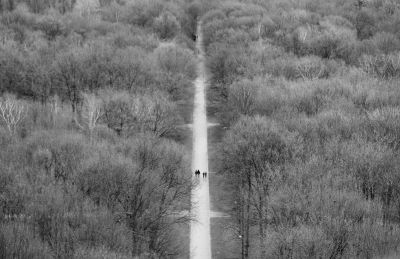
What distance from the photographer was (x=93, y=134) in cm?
4650

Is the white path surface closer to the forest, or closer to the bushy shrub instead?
the forest

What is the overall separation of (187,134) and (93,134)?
1440 centimetres

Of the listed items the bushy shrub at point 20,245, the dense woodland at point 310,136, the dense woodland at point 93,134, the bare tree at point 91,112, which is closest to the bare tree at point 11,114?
the dense woodland at point 93,134

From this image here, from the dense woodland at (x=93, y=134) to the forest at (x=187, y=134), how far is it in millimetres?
138

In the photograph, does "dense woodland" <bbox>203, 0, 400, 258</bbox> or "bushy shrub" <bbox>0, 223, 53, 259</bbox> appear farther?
"dense woodland" <bbox>203, 0, 400, 258</bbox>

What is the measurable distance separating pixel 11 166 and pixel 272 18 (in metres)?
55.9

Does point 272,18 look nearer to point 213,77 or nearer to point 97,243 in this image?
point 213,77

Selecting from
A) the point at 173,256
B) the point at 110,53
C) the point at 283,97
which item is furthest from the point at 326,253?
the point at 110,53

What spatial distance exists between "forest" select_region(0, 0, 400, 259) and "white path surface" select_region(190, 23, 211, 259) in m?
0.83

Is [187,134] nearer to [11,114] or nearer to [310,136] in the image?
[11,114]

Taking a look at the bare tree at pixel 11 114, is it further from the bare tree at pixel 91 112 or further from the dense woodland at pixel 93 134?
the bare tree at pixel 91 112

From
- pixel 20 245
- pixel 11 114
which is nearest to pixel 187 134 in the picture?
pixel 11 114

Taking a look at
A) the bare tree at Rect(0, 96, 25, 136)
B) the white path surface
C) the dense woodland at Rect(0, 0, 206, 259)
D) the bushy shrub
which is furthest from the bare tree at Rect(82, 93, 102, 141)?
the bushy shrub

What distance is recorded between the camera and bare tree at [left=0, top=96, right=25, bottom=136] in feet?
154
